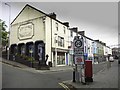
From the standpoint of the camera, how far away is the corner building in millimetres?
37688

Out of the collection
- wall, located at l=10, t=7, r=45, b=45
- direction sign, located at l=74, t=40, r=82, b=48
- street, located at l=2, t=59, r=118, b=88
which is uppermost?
wall, located at l=10, t=7, r=45, b=45

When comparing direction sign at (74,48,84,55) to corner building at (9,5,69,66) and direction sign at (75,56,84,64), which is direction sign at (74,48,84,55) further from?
corner building at (9,5,69,66)

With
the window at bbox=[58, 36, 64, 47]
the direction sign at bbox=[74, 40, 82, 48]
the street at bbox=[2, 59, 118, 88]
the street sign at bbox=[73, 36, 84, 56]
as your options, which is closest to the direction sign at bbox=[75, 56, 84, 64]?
the street sign at bbox=[73, 36, 84, 56]

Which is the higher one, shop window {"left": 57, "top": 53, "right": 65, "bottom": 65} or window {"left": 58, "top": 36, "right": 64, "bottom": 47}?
window {"left": 58, "top": 36, "right": 64, "bottom": 47}

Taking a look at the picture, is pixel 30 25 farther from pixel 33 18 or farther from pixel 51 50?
pixel 51 50

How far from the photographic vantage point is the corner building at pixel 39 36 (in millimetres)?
37688

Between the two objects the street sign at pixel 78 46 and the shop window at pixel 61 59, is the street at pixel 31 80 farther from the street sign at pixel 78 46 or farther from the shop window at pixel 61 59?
the shop window at pixel 61 59

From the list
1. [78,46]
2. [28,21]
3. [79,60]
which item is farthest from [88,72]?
[28,21]

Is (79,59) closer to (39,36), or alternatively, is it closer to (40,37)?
(40,37)

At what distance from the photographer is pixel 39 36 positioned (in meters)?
38.2

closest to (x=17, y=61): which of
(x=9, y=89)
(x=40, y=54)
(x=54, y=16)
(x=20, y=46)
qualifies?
(x=40, y=54)

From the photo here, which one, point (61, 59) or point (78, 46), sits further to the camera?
point (61, 59)

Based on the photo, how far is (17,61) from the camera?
3684 centimetres

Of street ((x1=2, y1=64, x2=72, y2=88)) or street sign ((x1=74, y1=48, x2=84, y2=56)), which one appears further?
street sign ((x1=74, y1=48, x2=84, y2=56))
